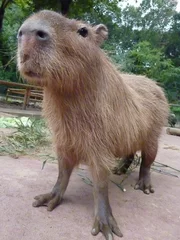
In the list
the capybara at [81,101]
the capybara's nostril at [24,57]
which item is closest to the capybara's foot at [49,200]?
the capybara at [81,101]

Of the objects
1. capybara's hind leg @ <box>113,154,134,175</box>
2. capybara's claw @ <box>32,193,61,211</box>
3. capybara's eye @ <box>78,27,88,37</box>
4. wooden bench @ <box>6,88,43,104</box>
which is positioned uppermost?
capybara's eye @ <box>78,27,88,37</box>

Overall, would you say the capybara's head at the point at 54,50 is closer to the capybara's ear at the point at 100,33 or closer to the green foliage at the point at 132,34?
the capybara's ear at the point at 100,33

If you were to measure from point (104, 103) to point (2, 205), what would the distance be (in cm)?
83

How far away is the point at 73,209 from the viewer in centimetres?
181

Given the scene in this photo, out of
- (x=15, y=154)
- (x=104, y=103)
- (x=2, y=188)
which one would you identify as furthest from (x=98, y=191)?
(x=15, y=154)

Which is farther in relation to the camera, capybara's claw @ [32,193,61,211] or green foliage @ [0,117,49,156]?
green foliage @ [0,117,49,156]

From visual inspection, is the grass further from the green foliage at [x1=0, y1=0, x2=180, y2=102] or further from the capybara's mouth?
the capybara's mouth

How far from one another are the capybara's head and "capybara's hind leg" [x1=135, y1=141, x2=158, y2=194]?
41.7 inches

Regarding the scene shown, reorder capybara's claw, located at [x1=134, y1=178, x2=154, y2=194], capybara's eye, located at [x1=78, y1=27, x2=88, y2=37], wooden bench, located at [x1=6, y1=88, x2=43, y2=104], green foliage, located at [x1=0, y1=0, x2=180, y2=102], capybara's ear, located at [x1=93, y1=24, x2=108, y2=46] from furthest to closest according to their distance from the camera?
1. green foliage, located at [x1=0, y1=0, x2=180, y2=102]
2. wooden bench, located at [x1=6, y1=88, x2=43, y2=104]
3. capybara's claw, located at [x1=134, y1=178, x2=154, y2=194]
4. capybara's ear, located at [x1=93, y1=24, x2=108, y2=46]
5. capybara's eye, located at [x1=78, y1=27, x2=88, y2=37]

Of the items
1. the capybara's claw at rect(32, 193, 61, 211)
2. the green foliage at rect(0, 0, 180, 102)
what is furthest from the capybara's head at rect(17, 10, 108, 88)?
the capybara's claw at rect(32, 193, 61, 211)

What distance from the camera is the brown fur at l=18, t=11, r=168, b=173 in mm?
1394

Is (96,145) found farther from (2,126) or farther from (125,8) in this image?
(125,8)

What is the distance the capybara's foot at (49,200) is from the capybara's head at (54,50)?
753 millimetres

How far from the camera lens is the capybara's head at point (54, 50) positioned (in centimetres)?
135
